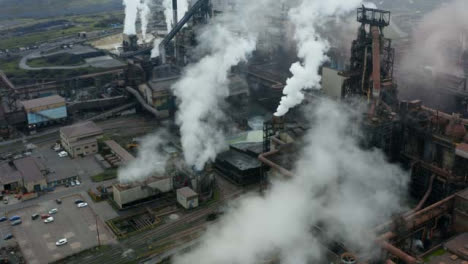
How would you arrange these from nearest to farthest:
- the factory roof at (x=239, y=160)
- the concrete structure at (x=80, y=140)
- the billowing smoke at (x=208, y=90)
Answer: the factory roof at (x=239, y=160) → the billowing smoke at (x=208, y=90) → the concrete structure at (x=80, y=140)

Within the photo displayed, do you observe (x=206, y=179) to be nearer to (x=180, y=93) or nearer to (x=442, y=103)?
(x=180, y=93)

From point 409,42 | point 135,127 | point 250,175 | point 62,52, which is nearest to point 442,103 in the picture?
point 409,42

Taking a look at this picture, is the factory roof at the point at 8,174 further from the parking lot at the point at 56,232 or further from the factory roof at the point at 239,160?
the factory roof at the point at 239,160

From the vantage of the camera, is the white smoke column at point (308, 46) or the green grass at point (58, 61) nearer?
the white smoke column at point (308, 46)

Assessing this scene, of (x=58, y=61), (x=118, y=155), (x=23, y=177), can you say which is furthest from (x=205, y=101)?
(x=58, y=61)

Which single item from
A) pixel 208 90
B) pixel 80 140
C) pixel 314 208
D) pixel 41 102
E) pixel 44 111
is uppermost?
pixel 208 90

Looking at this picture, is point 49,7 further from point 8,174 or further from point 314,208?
point 314,208

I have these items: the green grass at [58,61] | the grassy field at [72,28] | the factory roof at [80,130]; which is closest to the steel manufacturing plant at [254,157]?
the factory roof at [80,130]
